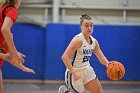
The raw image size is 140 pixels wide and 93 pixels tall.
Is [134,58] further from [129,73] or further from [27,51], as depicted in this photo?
[27,51]

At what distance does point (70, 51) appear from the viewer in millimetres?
5164

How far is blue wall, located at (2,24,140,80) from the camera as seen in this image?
33.5 ft

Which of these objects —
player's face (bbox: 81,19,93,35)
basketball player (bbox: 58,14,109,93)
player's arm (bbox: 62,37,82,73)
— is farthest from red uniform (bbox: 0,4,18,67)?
player's face (bbox: 81,19,93,35)

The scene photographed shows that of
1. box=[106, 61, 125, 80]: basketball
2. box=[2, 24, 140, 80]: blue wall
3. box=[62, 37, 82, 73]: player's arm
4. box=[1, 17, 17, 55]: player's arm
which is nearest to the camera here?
box=[1, 17, 17, 55]: player's arm

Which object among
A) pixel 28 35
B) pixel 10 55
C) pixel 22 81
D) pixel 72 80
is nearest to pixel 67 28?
pixel 28 35

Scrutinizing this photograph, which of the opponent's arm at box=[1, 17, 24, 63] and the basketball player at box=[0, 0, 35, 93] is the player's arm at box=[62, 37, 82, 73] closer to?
the basketball player at box=[0, 0, 35, 93]

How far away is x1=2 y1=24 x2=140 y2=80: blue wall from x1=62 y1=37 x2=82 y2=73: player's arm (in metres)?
5.00

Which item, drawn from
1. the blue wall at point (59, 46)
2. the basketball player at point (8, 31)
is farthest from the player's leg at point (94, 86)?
the blue wall at point (59, 46)

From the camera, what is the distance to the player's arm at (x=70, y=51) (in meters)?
5.09

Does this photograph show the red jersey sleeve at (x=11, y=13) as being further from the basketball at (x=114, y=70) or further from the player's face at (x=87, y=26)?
the basketball at (x=114, y=70)

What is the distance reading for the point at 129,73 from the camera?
34.2ft

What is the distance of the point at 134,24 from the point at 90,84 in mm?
5953

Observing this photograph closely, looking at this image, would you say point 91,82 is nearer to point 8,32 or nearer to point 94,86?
point 94,86

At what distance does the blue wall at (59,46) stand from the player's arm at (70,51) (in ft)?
16.4
